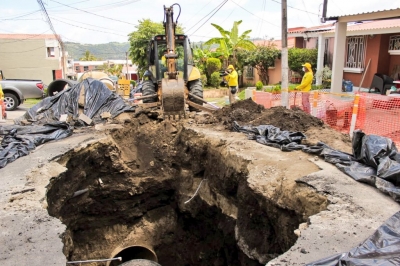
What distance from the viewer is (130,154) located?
906 cm

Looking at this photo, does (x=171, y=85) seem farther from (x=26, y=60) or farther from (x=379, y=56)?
(x=26, y=60)

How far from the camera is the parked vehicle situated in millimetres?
15828

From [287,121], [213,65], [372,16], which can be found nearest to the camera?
[287,121]

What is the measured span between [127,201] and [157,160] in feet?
4.28

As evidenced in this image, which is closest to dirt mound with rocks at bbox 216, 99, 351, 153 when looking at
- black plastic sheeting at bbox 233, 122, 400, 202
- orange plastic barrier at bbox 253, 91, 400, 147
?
black plastic sheeting at bbox 233, 122, 400, 202

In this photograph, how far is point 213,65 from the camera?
24453mm

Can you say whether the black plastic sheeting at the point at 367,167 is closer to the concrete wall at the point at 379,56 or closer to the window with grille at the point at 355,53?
the concrete wall at the point at 379,56

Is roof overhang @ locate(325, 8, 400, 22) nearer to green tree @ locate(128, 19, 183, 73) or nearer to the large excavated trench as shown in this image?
the large excavated trench

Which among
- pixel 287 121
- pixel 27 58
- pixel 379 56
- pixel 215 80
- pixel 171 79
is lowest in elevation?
pixel 287 121

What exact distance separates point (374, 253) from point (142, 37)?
25.2 m

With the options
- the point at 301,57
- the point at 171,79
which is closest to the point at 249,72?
the point at 301,57

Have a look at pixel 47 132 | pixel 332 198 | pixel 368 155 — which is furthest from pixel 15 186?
pixel 368 155

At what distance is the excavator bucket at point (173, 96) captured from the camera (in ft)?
29.0

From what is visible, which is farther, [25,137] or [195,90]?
[195,90]
